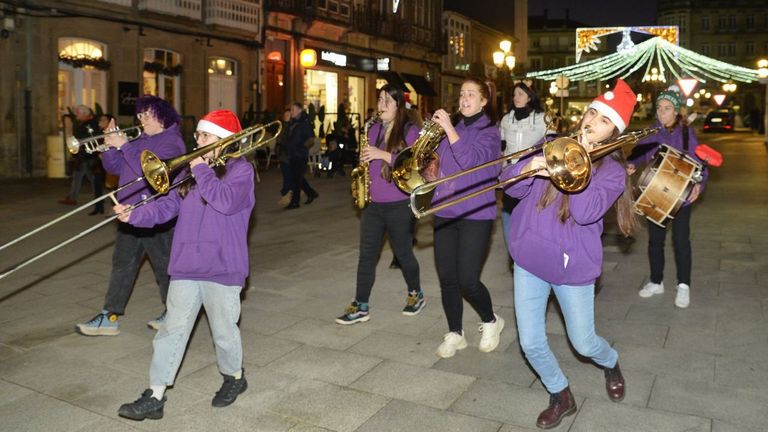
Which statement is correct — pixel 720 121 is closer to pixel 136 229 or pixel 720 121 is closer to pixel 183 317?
pixel 136 229

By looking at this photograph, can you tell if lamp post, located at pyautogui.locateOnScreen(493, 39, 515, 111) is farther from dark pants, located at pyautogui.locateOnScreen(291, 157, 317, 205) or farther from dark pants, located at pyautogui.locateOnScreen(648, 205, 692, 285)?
dark pants, located at pyautogui.locateOnScreen(648, 205, 692, 285)

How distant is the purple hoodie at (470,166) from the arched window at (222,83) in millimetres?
19419

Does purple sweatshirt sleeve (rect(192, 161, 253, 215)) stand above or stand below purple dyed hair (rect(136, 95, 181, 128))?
below

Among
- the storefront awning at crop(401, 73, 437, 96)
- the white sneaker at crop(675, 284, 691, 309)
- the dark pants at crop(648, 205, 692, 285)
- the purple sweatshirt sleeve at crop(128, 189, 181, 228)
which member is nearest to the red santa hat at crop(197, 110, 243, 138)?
the purple sweatshirt sleeve at crop(128, 189, 181, 228)

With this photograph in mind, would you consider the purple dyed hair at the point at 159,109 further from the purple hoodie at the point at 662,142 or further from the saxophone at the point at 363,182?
the purple hoodie at the point at 662,142

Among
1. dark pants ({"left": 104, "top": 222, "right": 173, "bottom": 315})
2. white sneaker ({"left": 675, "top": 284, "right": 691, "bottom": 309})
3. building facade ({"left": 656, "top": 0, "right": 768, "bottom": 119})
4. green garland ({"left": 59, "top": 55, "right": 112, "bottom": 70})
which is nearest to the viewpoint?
dark pants ({"left": 104, "top": 222, "right": 173, "bottom": 315})

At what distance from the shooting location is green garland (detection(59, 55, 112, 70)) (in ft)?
61.9

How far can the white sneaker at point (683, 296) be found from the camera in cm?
664

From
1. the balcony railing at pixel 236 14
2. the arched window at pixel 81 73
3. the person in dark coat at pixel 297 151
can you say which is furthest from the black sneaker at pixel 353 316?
the balcony railing at pixel 236 14

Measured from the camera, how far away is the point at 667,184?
6.01 m

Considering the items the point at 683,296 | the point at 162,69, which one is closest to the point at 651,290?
the point at 683,296

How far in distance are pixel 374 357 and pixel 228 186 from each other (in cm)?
191

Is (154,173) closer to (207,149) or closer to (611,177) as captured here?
(207,149)

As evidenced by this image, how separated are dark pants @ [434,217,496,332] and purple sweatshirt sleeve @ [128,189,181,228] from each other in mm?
1770
